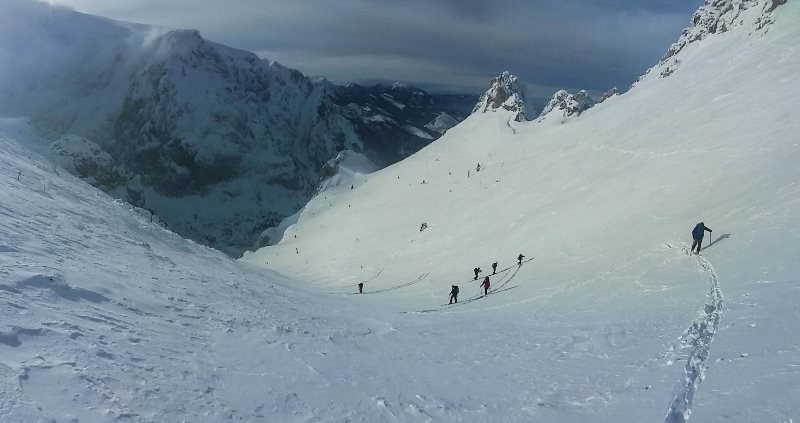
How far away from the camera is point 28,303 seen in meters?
11.8

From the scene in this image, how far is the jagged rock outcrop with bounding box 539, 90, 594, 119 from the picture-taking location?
360 feet

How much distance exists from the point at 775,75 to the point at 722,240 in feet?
112

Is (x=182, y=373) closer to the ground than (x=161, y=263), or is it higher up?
closer to the ground

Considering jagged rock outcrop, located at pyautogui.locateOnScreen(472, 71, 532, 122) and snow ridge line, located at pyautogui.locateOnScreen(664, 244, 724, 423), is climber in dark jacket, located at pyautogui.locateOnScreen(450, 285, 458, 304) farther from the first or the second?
jagged rock outcrop, located at pyautogui.locateOnScreen(472, 71, 532, 122)

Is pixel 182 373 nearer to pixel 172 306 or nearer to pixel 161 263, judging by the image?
pixel 172 306

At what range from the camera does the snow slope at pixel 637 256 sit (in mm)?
11617

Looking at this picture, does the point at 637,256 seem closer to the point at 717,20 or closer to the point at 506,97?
the point at 717,20

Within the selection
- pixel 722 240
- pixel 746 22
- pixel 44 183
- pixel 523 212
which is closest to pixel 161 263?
pixel 44 183

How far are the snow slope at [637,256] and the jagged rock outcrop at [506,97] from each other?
72.1 m

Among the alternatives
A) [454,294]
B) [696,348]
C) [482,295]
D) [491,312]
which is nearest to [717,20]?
[482,295]

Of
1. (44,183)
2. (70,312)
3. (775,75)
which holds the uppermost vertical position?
(775,75)

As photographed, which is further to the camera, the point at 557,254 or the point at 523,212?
the point at 523,212

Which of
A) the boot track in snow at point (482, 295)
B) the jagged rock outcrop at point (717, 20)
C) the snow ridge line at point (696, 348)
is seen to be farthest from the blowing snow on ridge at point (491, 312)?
the jagged rock outcrop at point (717, 20)

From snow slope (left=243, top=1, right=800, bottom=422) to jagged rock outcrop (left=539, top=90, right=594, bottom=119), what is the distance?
22.9m
